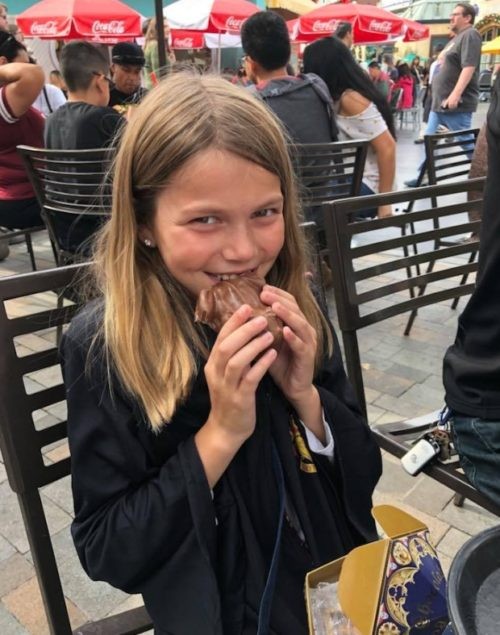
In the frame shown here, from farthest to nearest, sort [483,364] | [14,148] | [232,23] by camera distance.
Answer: [232,23], [14,148], [483,364]

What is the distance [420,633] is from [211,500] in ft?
1.55

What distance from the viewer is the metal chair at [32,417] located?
1.09 meters

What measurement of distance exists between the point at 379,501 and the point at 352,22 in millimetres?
9201

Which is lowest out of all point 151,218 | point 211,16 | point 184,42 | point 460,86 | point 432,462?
point 432,462

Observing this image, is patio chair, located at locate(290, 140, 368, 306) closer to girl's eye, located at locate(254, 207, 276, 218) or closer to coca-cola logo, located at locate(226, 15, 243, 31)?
girl's eye, located at locate(254, 207, 276, 218)

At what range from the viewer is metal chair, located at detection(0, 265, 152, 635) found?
3.57 ft

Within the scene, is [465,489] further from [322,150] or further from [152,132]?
[322,150]

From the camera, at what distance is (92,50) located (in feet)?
12.8

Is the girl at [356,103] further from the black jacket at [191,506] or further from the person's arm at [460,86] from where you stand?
the person's arm at [460,86]

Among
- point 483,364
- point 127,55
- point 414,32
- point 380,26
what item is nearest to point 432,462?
point 483,364

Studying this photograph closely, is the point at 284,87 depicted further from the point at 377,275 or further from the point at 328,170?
the point at 377,275

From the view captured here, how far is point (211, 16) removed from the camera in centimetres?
872

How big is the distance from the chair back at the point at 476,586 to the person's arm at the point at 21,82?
422cm

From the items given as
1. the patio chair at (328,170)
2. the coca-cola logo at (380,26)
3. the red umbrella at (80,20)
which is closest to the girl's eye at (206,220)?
the patio chair at (328,170)
